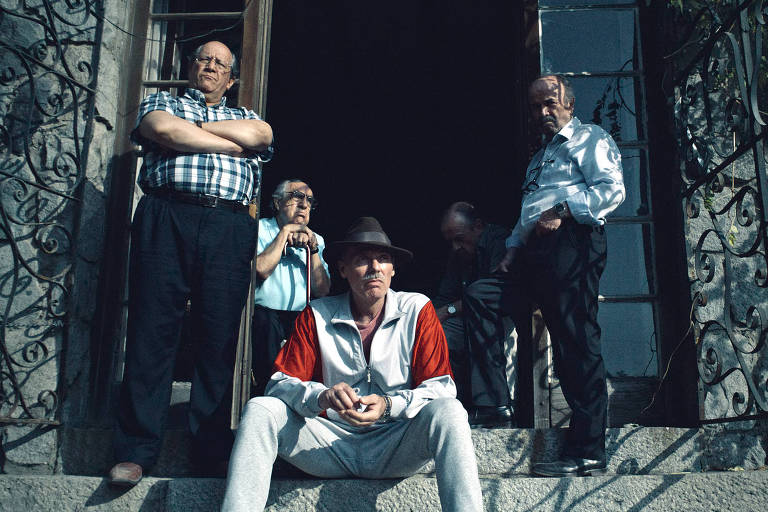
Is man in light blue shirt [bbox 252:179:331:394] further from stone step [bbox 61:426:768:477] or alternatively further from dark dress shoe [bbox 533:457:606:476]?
dark dress shoe [bbox 533:457:606:476]

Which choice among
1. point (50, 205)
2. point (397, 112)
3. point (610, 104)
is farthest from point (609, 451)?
point (397, 112)

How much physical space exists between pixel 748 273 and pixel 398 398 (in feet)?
5.77

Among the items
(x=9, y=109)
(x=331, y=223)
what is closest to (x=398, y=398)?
(x=9, y=109)

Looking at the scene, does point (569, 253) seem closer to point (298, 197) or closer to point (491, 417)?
point (491, 417)

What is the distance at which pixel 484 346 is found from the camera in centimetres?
339

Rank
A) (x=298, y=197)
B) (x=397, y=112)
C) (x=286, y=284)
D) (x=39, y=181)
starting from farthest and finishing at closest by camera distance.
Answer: (x=397, y=112)
(x=298, y=197)
(x=286, y=284)
(x=39, y=181)

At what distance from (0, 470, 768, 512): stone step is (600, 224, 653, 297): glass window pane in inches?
49.5

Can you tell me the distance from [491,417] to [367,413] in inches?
35.9

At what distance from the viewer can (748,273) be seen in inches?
133

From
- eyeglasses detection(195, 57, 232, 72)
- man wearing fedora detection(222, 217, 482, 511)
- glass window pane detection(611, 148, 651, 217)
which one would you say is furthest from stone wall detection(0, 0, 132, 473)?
glass window pane detection(611, 148, 651, 217)

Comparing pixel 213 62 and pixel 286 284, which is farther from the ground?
pixel 213 62

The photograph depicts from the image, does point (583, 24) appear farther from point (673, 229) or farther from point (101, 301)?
point (101, 301)

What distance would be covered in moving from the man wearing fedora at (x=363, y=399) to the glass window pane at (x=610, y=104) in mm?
1456

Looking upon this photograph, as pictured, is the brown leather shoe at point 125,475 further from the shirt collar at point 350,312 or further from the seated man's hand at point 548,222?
the seated man's hand at point 548,222
